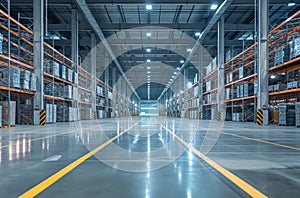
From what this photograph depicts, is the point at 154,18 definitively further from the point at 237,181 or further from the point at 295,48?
the point at 237,181

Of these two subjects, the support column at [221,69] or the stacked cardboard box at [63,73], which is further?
the support column at [221,69]

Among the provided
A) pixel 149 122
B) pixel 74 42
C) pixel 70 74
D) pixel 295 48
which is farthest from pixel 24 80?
pixel 295 48

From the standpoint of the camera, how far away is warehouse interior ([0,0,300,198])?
12.5 feet

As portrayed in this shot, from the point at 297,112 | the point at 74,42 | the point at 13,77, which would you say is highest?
the point at 74,42

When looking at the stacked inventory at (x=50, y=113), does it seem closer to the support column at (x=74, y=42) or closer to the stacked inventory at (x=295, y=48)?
the support column at (x=74, y=42)

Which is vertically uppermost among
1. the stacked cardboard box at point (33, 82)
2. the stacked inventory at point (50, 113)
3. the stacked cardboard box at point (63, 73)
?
the stacked cardboard box at point (63, 73)

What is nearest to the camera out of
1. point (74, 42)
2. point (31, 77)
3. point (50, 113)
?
point (31, 77)

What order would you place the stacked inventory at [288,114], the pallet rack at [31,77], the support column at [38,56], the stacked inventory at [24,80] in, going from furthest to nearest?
the support column at [38,56] → the stacked inventory at [288,114] → the stacked inventory at [24,80] → the pallet rack at [31,77]

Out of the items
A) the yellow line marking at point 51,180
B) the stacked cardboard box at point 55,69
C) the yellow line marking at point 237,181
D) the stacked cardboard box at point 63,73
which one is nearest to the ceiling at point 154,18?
the stacked cardboard box at point 63,73

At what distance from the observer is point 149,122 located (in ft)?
87.0

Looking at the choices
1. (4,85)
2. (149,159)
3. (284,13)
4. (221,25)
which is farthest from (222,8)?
(149,159)

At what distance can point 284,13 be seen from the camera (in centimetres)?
2622

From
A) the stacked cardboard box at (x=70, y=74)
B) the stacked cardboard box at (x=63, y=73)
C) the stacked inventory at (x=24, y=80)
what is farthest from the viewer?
the stacked cardboard box at (x=70, y=74)

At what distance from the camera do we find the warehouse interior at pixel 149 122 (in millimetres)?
3797
